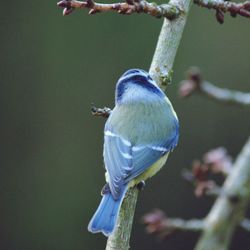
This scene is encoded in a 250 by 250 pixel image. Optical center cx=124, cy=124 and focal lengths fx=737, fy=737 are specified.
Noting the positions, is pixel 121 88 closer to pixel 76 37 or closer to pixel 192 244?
pixel 76 37

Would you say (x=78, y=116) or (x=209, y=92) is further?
(x=78, y=116)

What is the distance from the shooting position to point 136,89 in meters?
2.96

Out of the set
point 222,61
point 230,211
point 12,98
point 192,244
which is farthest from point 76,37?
point 230,211

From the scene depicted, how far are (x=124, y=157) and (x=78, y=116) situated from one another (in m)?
3.66

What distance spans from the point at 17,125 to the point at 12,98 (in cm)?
25

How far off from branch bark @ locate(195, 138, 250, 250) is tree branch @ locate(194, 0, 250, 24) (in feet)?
4.69

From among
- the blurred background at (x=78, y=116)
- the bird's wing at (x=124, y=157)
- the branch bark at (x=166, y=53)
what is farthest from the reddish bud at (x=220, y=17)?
the blurred background at (x=78, y=116)

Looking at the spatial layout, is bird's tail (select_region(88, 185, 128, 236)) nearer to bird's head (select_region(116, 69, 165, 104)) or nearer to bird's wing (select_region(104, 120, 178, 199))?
bird's wing (select_region(104, 120, 178, 199))

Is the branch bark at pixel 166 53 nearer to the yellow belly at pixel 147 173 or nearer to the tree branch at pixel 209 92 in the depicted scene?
the yellow belly at pixel 147 173

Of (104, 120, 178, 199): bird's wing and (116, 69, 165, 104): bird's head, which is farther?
(116, 69, 165, 104): bird's head

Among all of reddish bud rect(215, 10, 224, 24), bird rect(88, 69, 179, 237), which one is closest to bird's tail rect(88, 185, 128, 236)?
bird rect(88, 69, 179, 237)

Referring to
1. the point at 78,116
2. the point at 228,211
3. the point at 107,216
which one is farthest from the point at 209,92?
the point at 78,116

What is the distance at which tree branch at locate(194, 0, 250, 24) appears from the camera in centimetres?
264

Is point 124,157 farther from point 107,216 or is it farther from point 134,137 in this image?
point 107,216
